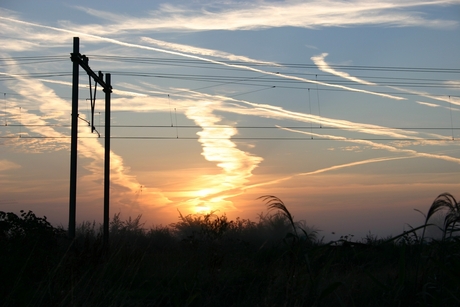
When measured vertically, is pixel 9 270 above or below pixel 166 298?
above

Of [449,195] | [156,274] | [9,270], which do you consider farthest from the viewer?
[156,274]

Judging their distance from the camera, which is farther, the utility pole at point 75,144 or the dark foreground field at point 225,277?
the utility pole at point 75,144

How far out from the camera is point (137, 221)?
31266 mm

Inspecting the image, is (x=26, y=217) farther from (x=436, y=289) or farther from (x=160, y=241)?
(x=160, y=241)

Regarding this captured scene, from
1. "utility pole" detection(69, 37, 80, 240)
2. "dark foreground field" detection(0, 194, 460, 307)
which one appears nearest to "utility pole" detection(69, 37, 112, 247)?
"utility pole" detection(69, 37, 80, 240)

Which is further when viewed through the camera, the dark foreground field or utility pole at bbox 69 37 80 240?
utility pole at bbox 69 37 80 240

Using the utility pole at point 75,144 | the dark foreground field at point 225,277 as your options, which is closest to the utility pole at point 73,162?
the utility pole at point 75,144

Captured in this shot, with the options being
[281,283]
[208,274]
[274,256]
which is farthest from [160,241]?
[281,283]

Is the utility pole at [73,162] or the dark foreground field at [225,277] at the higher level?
the utility pole at [73,162]

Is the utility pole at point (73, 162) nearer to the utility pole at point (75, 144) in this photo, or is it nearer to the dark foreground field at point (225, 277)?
the utility pole at point (75, 144)

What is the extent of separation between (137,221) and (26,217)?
1657cm

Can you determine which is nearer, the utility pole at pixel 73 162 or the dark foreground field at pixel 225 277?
the dark foreground field at pixel 225 277

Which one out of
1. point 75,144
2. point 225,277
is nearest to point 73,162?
point 75,144

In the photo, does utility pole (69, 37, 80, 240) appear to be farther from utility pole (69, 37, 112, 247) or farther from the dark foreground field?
the dark foreground field
